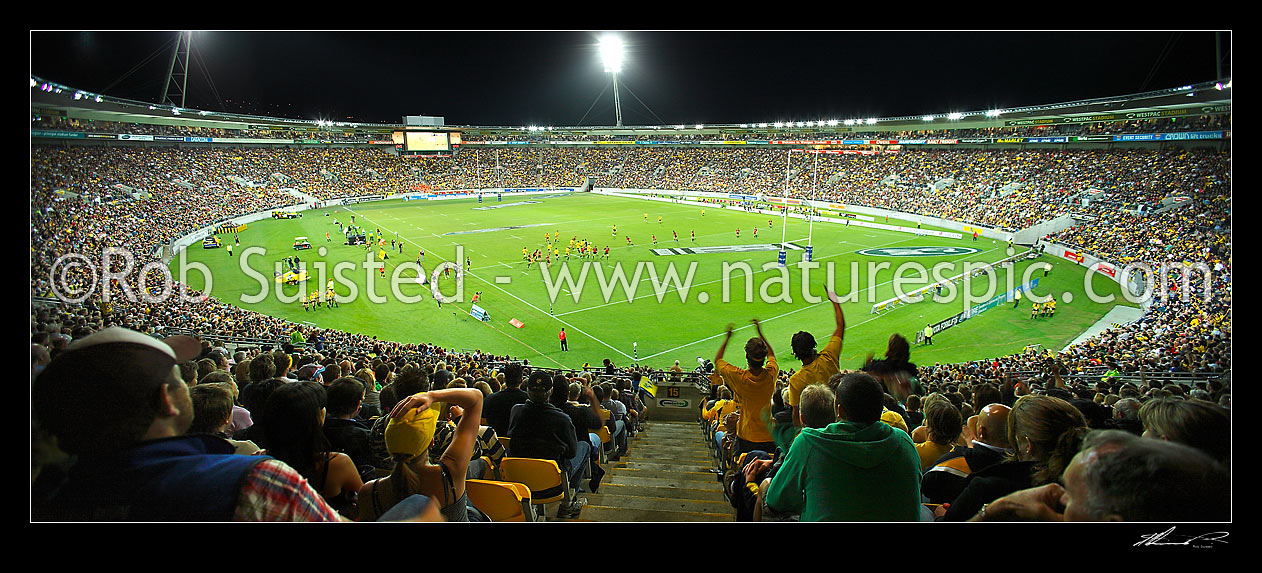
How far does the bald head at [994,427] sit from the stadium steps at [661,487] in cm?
201

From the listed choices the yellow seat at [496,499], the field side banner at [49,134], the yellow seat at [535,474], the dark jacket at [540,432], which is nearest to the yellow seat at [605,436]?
the dark jacket at [540,432]

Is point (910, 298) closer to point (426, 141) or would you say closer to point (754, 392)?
point (754, 392)

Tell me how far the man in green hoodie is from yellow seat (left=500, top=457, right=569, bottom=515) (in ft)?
7.70

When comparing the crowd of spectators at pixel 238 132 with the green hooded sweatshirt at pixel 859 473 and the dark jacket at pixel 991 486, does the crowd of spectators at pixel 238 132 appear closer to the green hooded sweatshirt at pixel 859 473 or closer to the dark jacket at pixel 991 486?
the green hooded sweatshirt at pixel 859 473

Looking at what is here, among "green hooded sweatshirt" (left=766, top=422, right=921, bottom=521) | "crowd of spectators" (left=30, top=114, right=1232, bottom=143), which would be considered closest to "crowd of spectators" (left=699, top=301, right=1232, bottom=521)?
"green hooded sweatshirt" (left=766, top=422, right=921, bottom=521)

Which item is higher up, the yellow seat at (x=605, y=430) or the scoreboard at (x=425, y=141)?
the scoreboard at (x=425, y=141)

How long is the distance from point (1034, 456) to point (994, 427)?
82cm

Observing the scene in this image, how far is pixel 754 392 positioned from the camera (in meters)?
5.21

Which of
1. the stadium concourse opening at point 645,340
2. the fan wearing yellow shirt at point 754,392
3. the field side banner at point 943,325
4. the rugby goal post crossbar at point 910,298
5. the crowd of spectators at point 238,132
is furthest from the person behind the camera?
the crowd of spectators at point 238,132

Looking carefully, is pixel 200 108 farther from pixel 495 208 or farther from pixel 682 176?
pixel 682 176

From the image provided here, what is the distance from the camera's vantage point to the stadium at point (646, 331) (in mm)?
2391

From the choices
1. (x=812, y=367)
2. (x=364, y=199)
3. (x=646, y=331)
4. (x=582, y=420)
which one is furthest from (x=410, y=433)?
(x=364, y=199)

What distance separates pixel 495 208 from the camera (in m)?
66.4
